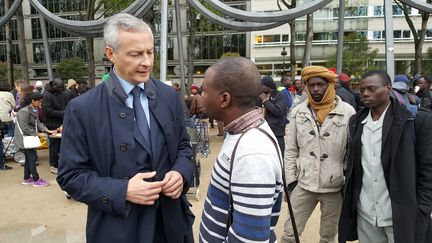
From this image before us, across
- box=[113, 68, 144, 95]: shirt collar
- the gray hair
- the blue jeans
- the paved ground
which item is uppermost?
the gray hair

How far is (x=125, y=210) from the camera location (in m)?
2.06

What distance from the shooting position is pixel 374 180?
295cm

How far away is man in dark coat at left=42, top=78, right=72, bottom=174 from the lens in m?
8.15

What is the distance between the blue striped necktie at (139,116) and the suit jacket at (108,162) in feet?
0.14

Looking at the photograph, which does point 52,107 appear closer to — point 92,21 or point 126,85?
point 92,21

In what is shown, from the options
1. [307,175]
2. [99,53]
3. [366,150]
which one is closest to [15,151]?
[307,175]

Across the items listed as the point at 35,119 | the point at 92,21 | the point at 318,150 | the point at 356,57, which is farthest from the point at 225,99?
the point at 356,57

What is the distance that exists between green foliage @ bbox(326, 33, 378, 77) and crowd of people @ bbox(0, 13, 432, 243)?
3305 cm

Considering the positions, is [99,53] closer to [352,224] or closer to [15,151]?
[15,151]

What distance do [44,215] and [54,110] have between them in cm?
307

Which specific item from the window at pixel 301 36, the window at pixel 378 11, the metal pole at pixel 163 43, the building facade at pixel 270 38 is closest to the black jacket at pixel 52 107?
the metal pole at pixel 163 43

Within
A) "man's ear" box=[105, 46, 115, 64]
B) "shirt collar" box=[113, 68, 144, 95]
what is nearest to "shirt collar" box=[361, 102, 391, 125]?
"shirt collar" box=[113, 68, 144, 95]

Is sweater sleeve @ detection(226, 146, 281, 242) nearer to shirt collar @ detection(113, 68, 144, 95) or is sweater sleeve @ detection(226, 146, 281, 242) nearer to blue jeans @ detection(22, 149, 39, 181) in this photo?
shirt collar @ detection(113, 68, 144, 95)

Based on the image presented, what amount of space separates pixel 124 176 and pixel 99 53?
2119 inches
